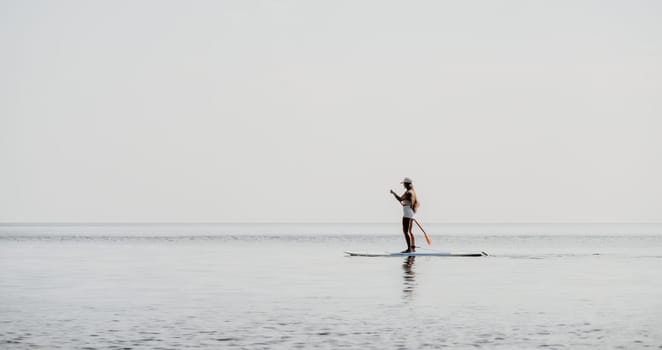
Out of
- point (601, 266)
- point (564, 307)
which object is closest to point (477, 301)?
point (564, 307)

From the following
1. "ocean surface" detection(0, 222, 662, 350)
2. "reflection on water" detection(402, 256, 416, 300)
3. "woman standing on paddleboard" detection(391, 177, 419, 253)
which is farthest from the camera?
"woman standing on paddleboard" detection(391, 177, 419, 253)

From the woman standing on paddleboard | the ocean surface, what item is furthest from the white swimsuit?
the ocean surface

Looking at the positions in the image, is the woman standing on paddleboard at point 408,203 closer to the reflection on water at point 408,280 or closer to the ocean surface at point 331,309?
the reflection on water at point 408,280

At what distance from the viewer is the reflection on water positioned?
938 inches

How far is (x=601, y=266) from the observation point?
124 feet

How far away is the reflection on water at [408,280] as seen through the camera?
23.8m

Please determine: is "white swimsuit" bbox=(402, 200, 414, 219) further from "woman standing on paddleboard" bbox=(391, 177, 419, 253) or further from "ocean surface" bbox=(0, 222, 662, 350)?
"ocean surface" bbox=(0, 222, 662, 350)

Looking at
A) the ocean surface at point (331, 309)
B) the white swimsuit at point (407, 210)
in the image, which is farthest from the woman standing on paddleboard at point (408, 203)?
the ocean surface at point (331, 309)

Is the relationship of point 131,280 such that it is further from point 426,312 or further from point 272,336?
point 272,336

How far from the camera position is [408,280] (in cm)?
2884

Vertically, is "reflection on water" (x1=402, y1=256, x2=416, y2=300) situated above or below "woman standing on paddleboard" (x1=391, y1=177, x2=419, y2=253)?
below

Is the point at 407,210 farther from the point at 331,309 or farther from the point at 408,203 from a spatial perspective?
the point at 331,309

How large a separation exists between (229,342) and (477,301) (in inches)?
311

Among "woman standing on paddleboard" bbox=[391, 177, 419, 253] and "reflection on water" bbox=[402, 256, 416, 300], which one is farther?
"woman standing on paddleboard" bbox=[391, 177, 419, 253]
